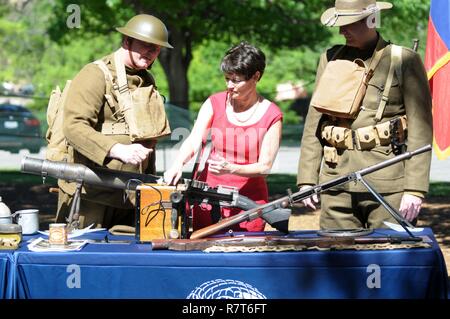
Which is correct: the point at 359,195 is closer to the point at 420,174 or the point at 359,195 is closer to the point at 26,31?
the point at 420,174

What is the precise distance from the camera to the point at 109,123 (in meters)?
5.37

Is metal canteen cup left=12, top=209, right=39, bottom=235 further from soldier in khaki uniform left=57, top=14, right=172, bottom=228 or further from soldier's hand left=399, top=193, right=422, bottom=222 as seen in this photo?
soldier's hand left=399, top=193, right=422, bottom=222

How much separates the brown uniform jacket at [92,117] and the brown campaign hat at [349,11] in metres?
1.17

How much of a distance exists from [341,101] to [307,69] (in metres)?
31.4

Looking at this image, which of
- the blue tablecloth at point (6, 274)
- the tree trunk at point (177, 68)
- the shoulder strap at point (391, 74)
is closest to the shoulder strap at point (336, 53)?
the shoulder strap at point (391, 74)

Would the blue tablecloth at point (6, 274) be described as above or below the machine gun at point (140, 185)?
below

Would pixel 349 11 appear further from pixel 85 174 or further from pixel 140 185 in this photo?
pixel 85 174

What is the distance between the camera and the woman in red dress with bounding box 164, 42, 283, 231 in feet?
16.9

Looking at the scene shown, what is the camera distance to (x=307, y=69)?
36.2m

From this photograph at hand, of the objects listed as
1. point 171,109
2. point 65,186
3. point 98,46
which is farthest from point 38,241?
point 98,46

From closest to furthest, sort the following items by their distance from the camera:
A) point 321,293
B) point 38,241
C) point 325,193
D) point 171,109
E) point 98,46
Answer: point 321,293, point 38,241, point 325,193, point 171,109, point 98,46

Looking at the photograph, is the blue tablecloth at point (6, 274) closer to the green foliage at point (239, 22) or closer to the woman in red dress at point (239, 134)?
the woman in red dress at point (239, 134)

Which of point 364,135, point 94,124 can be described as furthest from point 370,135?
point 94,124

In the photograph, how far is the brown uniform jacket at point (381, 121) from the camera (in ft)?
16.4
